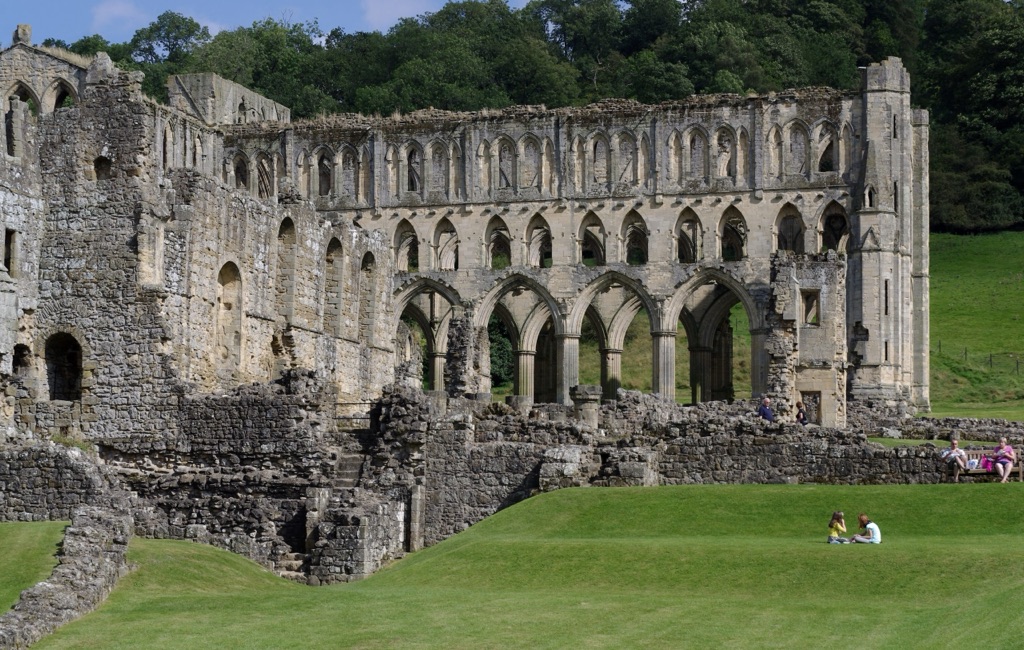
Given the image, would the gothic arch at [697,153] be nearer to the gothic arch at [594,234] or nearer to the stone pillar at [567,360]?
the gothic arch at [594,234]

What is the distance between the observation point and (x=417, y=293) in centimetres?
7950

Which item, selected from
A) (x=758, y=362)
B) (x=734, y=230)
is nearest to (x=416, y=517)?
(x=758, y=362)

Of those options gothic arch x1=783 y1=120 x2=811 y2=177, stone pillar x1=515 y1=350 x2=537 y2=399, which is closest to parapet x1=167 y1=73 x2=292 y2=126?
stone pillar x1=515 y1=350 x2=537 y2=399

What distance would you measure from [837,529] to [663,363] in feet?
150

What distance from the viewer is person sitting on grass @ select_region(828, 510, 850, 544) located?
3016 cm

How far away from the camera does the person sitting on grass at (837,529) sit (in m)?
30.2

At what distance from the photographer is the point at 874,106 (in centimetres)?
7581

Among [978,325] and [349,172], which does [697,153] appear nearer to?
[349,172]

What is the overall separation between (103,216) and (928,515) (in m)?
19.1

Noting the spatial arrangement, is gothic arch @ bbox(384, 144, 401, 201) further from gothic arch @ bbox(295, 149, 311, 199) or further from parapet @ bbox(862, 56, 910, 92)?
parapet @ bbox(862, 56, 910, 92)

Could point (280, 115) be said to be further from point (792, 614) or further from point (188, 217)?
point (792, 614)

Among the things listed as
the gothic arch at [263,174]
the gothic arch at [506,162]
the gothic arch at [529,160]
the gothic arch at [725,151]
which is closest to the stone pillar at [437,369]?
the gothic arch at [506,162]

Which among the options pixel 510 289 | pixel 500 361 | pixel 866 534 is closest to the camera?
pixel 866 534

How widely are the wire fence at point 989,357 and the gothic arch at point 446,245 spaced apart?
69.7ft
